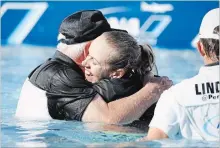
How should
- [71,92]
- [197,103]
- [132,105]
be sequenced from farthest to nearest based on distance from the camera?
[71,92]
[132,105]
[197,103]

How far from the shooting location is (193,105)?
11.1ft

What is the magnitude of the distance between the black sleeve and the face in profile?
91 mm

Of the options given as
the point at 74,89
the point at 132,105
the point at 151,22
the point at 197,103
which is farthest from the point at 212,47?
the point at 151,22

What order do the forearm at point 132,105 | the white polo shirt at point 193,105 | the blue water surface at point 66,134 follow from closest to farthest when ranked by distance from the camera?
the white polo shirt at point 193,105
the blue water surface at point 66,134
the forearm at point 132,105

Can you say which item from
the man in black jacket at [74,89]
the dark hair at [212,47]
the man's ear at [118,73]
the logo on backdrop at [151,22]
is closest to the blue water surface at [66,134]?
the man in black jacket at [74,89]

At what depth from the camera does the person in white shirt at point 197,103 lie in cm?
337

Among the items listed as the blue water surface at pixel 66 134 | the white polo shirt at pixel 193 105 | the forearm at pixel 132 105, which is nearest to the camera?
the white polo shirt at pixel 193 105

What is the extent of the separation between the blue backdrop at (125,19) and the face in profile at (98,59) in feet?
20.2

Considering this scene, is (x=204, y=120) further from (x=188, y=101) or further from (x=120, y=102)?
(x=120, y=102)

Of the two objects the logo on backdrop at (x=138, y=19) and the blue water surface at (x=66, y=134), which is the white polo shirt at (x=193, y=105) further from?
the logo on backdrop at (x=138, y=19)

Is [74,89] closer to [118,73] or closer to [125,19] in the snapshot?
[118,73]

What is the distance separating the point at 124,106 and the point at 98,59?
351 millimetres

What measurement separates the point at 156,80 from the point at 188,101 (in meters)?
0.97

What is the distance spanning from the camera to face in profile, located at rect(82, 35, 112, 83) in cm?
426
